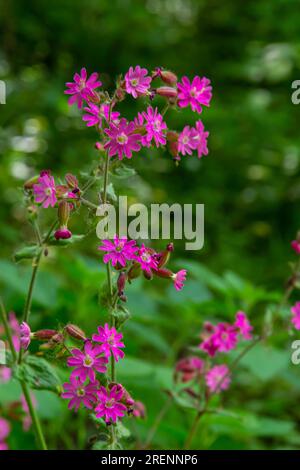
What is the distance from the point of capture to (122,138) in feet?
2.61

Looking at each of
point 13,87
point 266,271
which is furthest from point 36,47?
point 266,271

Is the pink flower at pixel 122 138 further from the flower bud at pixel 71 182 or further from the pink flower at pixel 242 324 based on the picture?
the pink flower at pixel 242 324

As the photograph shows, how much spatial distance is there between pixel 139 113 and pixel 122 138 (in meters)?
0.05

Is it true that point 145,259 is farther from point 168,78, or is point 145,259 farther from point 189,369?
point 189,369

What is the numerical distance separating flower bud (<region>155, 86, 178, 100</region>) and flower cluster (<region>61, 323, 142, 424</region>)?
1.01 feet

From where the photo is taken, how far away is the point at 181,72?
9.62 feet

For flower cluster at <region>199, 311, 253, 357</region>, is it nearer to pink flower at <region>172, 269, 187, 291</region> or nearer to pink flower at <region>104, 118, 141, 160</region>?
pink flower at <region>172, 269, 187, 291</region>

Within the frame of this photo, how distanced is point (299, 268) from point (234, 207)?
1.89 metres

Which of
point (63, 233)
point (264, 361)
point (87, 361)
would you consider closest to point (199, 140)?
point (63, 233)

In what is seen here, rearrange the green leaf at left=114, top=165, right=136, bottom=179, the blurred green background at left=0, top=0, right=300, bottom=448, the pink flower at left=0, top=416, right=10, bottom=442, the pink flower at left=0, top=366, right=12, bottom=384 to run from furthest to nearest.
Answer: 1. the blurred green background at left=0, top=0, right=300, bottom=448
2. the pink flower at left=0, top=366, right=12, bottom=384
3. the pink flower at left=0, top=416, right=10, bottom=442
4. the green leaf at left=114, top=165, right=136, bottom=179

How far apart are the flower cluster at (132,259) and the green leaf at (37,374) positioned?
0.20 meters

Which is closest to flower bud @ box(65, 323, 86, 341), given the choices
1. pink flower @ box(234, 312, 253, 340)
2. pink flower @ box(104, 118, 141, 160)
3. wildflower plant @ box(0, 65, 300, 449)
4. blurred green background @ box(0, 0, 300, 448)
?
wildflower plant @ box(0, 65, 300, 449)

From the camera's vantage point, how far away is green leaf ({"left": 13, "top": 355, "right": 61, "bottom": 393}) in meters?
0.92
